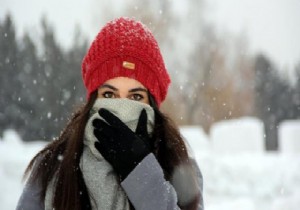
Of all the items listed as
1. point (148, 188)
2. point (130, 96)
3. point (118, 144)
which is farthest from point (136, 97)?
point (148, 188)

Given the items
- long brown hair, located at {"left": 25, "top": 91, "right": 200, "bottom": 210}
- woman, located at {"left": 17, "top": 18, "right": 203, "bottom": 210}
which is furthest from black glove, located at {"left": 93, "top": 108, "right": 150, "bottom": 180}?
long brown hair, located at {"left": 25, "top": 91, "right": 200, "bottom": 210}

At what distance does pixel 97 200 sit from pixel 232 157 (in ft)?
35.9

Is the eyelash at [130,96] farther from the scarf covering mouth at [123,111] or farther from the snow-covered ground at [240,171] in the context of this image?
the snow-covered ground at [240,171]

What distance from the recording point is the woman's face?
1.83 m

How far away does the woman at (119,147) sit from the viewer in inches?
63.1

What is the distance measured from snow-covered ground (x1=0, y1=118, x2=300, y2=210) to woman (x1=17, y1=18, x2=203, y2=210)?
4.82m

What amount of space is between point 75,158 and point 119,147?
0.71 feet

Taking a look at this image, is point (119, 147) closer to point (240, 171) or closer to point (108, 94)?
point (108, 94)

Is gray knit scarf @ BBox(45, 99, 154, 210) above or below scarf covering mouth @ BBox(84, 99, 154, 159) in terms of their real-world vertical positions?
below

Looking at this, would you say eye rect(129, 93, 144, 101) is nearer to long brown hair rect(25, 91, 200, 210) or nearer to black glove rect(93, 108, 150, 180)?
long brown hair rect(25, 91, 200, 210)

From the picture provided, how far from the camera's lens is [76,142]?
67.5 inches

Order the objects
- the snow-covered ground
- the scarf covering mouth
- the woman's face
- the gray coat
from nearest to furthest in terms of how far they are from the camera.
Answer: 1. the gray coat
2. the scarf covering mouth
3. the woman's face
4. the snow-covered ground

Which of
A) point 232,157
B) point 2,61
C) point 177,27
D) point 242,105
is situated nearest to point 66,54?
point 2,61

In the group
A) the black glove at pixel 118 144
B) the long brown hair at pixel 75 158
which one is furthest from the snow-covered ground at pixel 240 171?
the black glove at pixel 118 144
